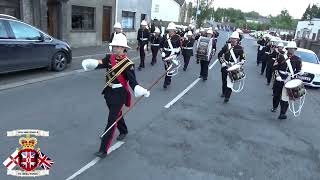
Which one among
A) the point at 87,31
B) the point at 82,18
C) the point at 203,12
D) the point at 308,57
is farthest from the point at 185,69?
the point at 203,12

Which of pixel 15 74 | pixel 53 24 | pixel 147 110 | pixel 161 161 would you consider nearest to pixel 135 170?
pixel 161 161

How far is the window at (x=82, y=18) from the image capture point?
20.8m

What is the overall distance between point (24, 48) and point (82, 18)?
11.5 meters

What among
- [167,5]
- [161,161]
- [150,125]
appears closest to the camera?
[161,161]

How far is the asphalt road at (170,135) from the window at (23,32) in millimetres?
1577

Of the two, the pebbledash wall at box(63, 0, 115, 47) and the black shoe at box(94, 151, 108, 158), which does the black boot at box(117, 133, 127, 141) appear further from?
the pebbledash wall at box(63, 0, 115, 47)

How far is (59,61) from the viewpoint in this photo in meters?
12.2

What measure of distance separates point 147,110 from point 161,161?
2907 mm

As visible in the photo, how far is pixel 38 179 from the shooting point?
4.82 m

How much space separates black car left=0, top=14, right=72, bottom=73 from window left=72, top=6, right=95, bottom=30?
359 inches

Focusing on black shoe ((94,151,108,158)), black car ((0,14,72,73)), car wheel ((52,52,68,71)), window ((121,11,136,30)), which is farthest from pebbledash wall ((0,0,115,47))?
black shoe ((94,151,108,158))

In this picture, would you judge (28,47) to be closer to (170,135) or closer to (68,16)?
(170,135)

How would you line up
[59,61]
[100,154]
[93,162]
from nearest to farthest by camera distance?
[93,162] → [100,154] → [59,61]

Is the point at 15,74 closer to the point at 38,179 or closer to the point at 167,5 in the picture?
the point at 38,179
